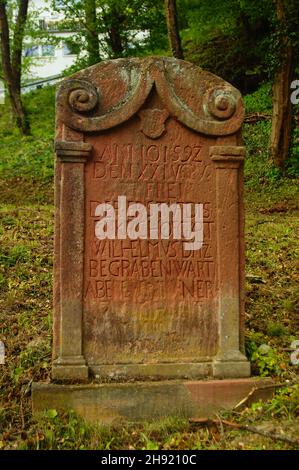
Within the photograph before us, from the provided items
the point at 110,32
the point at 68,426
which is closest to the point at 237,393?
the point at 68,426

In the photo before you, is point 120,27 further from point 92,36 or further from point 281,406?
point 281,406

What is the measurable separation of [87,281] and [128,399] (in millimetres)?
879

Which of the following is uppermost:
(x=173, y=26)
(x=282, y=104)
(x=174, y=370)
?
(x=173, y=26)

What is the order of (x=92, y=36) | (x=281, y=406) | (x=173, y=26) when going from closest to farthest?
(x=281, y=406)
(x=173, y=26)
(x=92, y=36)

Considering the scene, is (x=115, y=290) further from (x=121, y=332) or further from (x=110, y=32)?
(x=110, y=32)

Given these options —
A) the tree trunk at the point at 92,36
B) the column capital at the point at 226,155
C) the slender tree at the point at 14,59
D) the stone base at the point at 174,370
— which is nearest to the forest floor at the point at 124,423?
the stone base at the point at 174,370

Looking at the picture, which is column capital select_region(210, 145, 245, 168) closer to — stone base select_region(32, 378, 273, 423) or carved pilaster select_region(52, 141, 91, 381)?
carved pilaster select_region(52, 141, 91, 381)

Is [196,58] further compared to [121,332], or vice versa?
[196,58]

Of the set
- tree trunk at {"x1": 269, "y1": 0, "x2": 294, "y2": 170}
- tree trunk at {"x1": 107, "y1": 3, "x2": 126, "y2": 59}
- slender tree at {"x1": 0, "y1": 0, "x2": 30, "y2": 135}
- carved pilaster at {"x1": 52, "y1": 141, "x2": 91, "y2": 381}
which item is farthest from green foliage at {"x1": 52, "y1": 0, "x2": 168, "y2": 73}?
carved pilaster at {"x1": 52, "y1": 141, "x2": 91, "y2": 381}

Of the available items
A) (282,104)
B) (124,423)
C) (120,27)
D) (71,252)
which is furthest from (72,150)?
(120,27)

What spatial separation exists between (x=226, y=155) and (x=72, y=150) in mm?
1127

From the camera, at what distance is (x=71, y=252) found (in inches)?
162

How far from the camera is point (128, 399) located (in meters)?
4.01

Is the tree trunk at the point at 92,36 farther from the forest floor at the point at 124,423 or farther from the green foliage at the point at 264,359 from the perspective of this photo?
the green foliage at the point at 264,359
